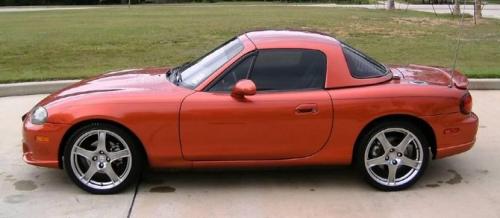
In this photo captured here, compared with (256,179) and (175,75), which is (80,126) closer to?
(175,75)

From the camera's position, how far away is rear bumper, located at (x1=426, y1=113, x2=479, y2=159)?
4.95 m

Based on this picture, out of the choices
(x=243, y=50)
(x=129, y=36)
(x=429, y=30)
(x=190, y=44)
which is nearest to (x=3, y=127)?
(x=243, y=50)

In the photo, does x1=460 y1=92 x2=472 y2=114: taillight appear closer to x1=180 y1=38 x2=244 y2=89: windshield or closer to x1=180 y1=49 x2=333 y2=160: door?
x1=180 y1=49 x2=333 y2=160: door

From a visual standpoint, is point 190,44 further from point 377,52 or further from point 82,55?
point 377,52

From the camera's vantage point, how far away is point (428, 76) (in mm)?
5480

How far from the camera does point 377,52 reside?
12391mm

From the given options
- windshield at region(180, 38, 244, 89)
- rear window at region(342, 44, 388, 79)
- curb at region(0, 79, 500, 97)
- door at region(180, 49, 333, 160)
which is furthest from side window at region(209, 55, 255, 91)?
curb at region(0, 79, 500, 97)

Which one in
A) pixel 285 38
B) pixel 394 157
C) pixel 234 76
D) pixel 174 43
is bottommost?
pixel 174 43

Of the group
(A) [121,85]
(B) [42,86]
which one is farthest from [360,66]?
(B) [42,86]

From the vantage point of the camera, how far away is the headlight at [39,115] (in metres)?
4.87

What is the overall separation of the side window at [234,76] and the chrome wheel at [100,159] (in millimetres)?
863

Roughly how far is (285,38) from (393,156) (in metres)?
1.31

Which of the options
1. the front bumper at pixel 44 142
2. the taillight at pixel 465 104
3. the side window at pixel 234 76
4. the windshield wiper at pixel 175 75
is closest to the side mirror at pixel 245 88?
the side window at pixel 234 76

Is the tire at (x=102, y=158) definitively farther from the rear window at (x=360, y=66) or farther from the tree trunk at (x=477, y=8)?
the tree trunk at (x=477, y=8)
